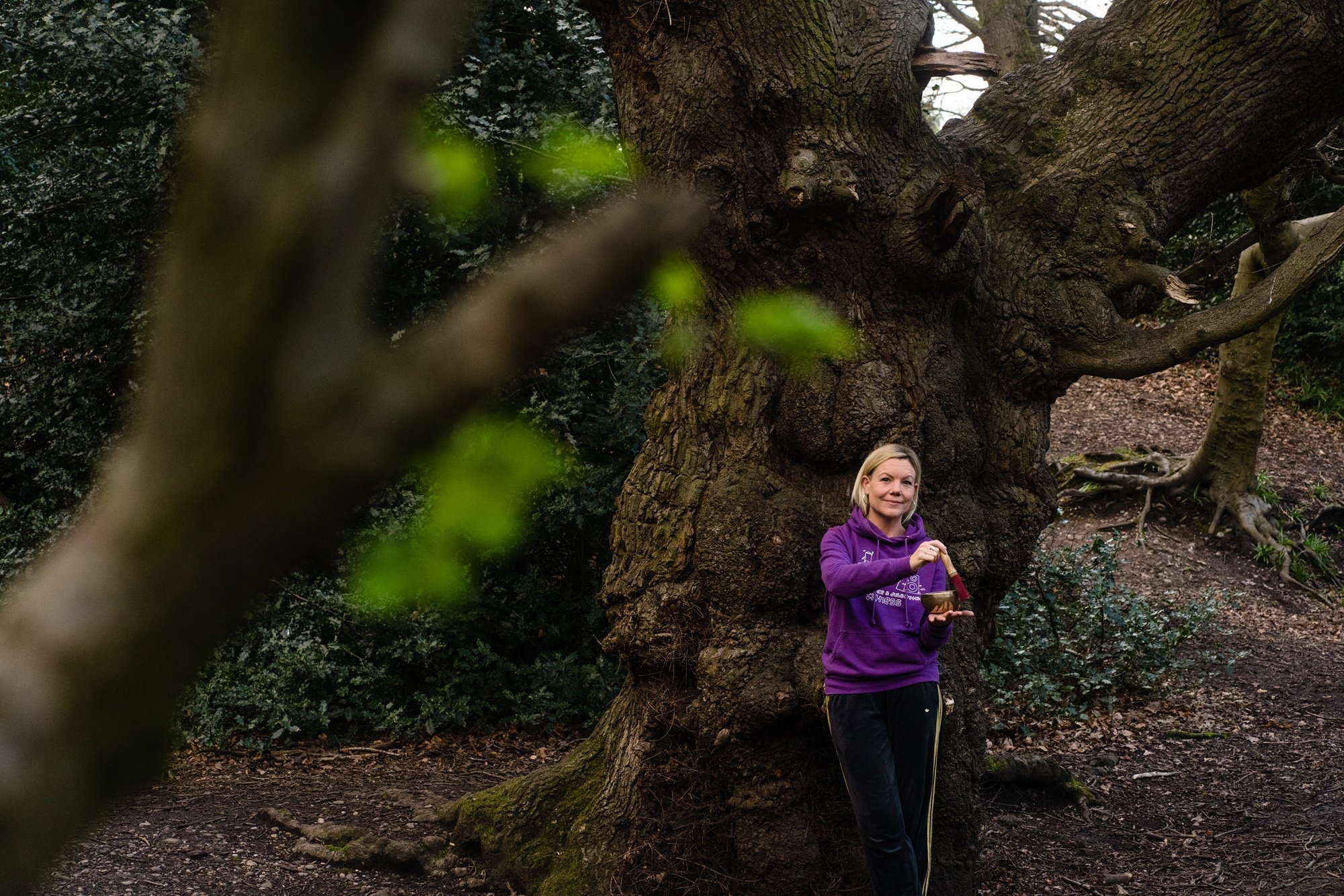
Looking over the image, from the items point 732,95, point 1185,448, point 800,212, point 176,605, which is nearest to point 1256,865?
point 800,212

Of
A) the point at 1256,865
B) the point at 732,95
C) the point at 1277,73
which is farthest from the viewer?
the point at 1256,865

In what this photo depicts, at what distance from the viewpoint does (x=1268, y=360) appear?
495 inches

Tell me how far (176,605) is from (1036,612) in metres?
9.05

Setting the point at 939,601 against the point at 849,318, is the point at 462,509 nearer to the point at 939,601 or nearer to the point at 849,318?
the point at 939,601

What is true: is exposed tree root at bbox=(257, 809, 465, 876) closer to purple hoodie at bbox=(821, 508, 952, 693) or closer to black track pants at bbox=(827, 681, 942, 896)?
black track pants at bbox=(827, 681, 942, 896)

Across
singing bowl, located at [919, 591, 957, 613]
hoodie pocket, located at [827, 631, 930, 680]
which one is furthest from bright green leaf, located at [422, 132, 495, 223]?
hoodie pocket, located at [827, 631, 930, 680]

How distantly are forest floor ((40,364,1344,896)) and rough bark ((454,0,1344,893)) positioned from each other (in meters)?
1.16

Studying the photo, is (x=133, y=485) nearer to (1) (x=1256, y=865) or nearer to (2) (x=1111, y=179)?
(2) (x=1111, y=179)

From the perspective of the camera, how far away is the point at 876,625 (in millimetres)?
4117

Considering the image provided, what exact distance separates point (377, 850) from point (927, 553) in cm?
317

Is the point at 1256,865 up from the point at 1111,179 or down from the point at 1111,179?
down

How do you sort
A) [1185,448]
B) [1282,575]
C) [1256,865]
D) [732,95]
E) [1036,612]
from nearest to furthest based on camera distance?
[732,95] → [1256,865] → [1036,612] → [1282,575] → [1185,448]

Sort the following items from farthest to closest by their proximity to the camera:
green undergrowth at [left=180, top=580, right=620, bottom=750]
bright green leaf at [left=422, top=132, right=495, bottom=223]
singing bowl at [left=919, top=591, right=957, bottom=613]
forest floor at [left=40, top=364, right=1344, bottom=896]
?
green undergrowth at [left=180, top=580, right=620, bottom=750]
forest floor at [left=40, top=364, right=1344, bottom=896]
singing bowl at [left=919, top=591, right=957, bottom=613]
bright green leaf at [left=422, top=132, right=495, bottom=223]

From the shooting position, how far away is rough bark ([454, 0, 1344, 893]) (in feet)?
14.5
